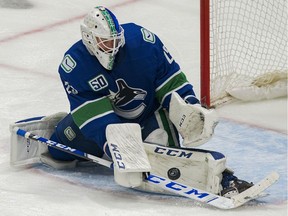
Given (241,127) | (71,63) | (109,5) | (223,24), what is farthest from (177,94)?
(109,5)

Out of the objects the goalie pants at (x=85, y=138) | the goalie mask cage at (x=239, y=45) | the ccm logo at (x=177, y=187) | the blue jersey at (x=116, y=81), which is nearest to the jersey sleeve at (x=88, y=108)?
the blue jersey at (x=116, y=81)

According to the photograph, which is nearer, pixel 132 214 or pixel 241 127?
pixel 132 214

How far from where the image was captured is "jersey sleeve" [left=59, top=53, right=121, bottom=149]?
3.79 m

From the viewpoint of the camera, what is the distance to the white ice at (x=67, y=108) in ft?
11.8

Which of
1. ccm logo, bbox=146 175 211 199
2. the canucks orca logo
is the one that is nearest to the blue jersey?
the canucks orca logo

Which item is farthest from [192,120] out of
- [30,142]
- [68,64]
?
[30,142]

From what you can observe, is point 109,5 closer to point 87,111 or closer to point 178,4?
point 178,4

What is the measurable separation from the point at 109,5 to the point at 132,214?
266cm

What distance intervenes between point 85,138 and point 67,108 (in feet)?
2.51

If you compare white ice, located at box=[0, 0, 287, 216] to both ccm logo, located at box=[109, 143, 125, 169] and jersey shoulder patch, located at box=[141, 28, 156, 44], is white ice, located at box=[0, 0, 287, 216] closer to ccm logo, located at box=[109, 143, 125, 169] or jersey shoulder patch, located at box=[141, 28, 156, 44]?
ccm logo, located at box=[109, 143, 125, 169]

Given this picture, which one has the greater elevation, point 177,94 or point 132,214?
point 177,94

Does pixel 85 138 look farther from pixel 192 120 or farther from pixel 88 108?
pixel 192 120

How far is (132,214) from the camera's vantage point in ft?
11.5

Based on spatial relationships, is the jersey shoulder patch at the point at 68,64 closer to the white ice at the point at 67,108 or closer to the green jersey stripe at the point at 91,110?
the green jersey stripe at the point at 91,110
